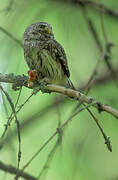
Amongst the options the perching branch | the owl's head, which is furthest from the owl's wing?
the perching branch

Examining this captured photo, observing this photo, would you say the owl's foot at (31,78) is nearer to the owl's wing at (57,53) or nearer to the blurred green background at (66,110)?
the blurred green background at (66,110)

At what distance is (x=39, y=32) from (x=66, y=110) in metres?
2.22

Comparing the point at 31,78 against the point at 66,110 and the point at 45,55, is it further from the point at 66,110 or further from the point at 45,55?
the point at 66,110

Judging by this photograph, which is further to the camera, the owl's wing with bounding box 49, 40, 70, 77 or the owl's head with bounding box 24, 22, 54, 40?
the owl's head with bounding box 24, 22, 54, 40

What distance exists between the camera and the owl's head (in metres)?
5.02

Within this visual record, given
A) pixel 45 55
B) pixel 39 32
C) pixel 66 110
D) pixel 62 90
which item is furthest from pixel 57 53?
pixel 66 110

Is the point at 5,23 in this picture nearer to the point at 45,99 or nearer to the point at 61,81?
the point at 61,81

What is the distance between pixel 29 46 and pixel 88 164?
7.16 ft

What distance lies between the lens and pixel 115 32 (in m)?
7.52

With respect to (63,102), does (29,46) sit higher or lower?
higher

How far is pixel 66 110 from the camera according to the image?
6945 mm

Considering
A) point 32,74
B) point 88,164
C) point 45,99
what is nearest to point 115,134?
point 88,164

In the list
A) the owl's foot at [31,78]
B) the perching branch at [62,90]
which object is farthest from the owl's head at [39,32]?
the perching branch at [62,90]

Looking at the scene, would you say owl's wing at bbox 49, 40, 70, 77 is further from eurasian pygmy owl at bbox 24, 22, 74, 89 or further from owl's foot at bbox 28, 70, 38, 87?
owl's foot at bbox 28, 70, 38, 87
